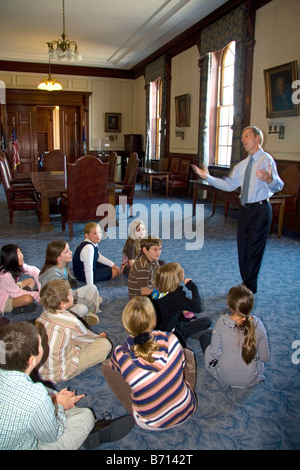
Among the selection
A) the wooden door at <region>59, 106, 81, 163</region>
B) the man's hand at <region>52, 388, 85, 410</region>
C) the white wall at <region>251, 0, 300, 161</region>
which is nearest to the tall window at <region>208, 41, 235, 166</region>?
the white wall at <region>251, 0, 300, 161</region>

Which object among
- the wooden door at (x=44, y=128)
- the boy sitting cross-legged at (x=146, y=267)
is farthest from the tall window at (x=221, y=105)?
the wooden door at (x=44, y=128)

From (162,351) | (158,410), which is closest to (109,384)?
(158,410)

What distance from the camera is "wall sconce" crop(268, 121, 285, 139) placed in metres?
6.10

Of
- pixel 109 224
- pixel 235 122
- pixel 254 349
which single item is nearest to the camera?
pixel 254 349

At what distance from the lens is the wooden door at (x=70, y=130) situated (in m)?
13.2

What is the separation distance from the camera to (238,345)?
2.05 meters

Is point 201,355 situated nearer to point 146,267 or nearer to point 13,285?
point 146,267

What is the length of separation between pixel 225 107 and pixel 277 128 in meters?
2.41

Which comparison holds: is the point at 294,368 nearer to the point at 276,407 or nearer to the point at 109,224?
the point at 276,407

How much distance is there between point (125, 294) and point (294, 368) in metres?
1.67

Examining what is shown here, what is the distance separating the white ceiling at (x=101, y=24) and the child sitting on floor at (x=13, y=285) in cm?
632

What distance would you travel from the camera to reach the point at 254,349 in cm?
203

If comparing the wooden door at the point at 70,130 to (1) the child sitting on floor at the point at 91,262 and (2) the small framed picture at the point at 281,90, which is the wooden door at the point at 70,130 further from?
(1) the child sitting on floor at the point at 91,262

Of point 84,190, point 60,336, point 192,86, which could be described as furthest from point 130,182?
point 60,336
